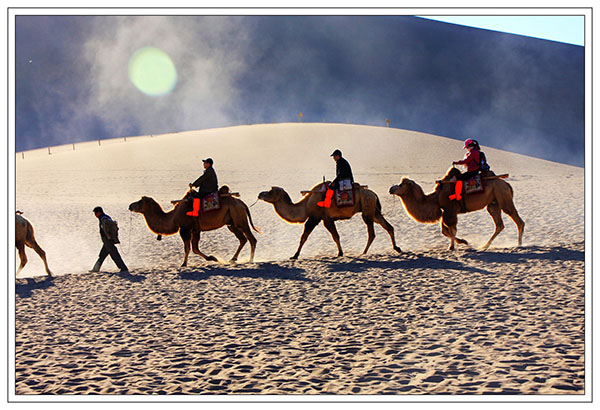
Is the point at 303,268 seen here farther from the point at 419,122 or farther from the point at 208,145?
the point at 419,122

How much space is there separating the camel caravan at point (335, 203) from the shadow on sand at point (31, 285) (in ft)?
6.10

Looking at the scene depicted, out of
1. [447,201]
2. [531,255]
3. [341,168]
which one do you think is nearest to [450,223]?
[447,201]

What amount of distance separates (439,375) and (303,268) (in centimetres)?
527

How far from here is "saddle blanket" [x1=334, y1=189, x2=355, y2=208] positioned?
1118cm

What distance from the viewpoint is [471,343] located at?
18.9 ft

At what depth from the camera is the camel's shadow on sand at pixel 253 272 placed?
31.4 feet

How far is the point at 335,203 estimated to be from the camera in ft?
36.8

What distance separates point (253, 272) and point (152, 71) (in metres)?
89.2

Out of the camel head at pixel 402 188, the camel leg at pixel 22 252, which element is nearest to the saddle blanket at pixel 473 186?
the camel head at pixel 402 188

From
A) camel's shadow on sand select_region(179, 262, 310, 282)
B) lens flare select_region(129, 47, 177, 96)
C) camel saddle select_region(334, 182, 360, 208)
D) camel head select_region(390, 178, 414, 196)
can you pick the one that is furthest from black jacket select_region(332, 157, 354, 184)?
lens flare select_region(129, 47, 177, 96)

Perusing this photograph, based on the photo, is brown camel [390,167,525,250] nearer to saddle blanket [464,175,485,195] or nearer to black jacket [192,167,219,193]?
saddle blanket [464,175,485,195]

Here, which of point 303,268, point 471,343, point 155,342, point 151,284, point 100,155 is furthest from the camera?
point 100,155

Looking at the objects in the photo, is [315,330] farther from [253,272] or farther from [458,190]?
[458,190]

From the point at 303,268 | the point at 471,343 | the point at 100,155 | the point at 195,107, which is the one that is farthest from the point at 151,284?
Answer: the point at 195,107
